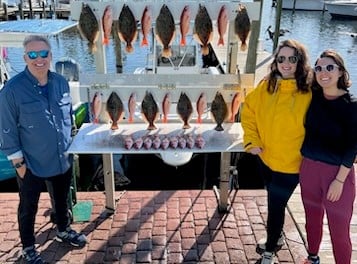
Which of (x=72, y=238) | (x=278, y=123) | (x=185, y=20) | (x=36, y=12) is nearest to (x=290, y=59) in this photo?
(x=278, y=123)

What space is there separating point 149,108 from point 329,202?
1.68 meters

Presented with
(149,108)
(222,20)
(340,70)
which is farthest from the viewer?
(149,108)

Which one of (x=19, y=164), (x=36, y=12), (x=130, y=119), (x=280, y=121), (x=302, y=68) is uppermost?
(x=36, y=12)

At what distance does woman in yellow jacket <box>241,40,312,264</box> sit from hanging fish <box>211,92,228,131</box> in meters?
0.48

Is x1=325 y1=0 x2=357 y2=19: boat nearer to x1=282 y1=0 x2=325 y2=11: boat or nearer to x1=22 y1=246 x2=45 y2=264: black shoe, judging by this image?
x1=282 y1=0 x2=325 y2=11: boat

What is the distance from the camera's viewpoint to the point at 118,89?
3.62 metres

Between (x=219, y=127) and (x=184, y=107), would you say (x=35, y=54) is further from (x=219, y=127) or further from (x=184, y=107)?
(x=219, y=127)

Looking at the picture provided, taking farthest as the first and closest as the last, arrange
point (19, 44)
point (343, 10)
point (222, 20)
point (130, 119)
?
1. point (343, 10)
2. point (19, 44)
3. point (130, 119)
4. point (222, 20)

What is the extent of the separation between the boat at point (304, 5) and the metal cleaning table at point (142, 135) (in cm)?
3991

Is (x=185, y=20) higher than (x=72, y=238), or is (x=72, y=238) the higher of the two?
(x=185, y=20)

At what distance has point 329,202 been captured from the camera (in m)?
2.81

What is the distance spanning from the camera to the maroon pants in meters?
2.78

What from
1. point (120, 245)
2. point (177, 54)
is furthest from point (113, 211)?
point (177, 54)

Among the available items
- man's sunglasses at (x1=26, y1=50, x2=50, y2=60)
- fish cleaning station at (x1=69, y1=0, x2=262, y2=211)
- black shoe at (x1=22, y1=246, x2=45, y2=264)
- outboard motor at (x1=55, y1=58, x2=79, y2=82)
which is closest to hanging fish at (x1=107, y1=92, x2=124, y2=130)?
fish cleaning station at (x1=69, y1=0, x2=262, y2=211)
